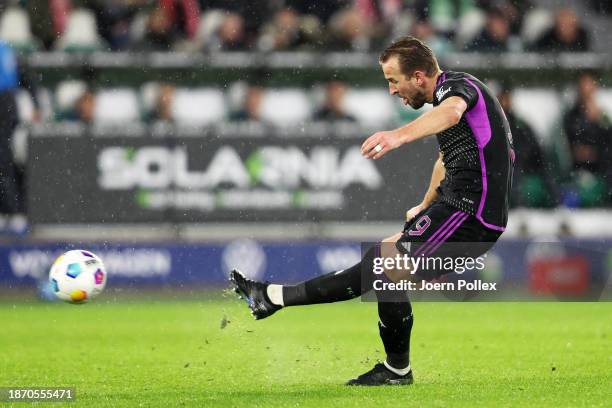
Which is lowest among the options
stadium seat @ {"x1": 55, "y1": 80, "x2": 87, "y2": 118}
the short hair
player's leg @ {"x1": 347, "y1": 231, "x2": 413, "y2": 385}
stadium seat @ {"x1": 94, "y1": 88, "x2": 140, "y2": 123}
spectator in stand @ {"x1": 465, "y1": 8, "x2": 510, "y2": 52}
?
player's leg @ {"x1": 347, "y1": 231, "x2": 413, "y2": 385}

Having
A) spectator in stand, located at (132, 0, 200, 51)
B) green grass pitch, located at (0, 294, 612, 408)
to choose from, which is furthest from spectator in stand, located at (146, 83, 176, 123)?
green grass pitch, located at (0, 294, 612, 408)

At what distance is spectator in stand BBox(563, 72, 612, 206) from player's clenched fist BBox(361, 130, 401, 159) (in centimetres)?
816

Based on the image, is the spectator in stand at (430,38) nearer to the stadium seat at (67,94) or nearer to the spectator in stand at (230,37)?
the spectator in stand at (230,37)

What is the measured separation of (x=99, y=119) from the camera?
14047 mm

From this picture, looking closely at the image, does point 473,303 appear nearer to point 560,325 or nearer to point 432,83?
point 560,325

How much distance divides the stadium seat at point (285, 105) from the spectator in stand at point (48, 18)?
2698mm

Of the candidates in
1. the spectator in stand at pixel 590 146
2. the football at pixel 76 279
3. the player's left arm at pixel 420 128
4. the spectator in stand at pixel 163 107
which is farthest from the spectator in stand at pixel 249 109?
the player's left arm at pixel 420 128

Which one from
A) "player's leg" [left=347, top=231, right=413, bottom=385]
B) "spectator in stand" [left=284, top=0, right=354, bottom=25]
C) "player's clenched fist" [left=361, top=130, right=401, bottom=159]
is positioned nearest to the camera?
"player's clenched fist" [left=361, top=130, right=401, bottom=159]

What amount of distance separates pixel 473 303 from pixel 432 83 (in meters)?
6.74

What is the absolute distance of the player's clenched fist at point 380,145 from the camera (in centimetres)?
598

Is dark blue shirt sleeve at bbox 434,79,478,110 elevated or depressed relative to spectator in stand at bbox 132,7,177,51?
depressed

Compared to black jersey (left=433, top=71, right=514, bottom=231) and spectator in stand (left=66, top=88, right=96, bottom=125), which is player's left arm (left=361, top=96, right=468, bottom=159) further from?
spectator in stand (left=66, top=88, right=96, bottom=125)

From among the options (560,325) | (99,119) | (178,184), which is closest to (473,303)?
(560,325)

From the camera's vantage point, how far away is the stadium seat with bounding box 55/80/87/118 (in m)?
13.8
